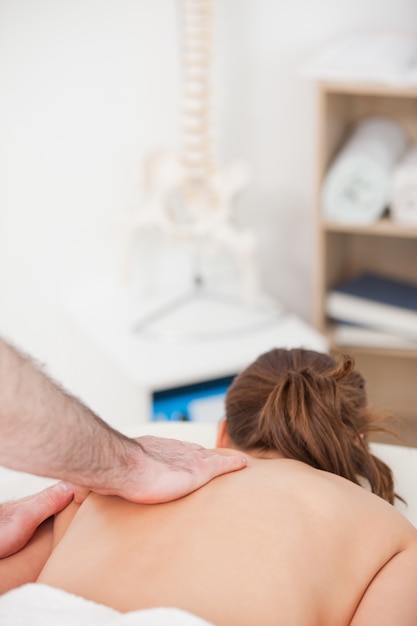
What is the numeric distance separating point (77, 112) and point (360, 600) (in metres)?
1.77

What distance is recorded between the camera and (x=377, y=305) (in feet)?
8.46

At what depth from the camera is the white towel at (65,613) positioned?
1082 mm

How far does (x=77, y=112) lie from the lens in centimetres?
269

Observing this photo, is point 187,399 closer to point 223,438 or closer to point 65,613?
point 223,438

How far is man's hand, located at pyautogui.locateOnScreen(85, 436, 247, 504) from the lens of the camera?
1.30m

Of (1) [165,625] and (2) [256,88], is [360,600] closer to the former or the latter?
(1) [165,625]

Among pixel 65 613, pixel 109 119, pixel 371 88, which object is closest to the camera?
pixel 65 613

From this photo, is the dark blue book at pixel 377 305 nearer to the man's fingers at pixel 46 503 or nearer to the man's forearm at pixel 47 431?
the man's fingers at pixel 46 503

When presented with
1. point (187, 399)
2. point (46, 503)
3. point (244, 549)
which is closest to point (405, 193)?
point (187, 399)

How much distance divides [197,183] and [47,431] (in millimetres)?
1436

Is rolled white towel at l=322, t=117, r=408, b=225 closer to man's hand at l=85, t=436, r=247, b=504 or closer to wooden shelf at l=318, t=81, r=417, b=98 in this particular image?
wooden shelf at l=318, t=81, r=417, b=98

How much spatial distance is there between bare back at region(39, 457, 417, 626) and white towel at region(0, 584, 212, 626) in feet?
0.10

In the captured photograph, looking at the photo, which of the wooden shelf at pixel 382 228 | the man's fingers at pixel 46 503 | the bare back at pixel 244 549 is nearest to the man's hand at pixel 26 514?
the man's fingers at pixel 46 503

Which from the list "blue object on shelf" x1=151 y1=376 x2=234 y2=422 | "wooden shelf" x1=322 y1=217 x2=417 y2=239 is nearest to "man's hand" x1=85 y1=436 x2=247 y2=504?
"blue object on shelf" x1=151 y1=376 x2=234 y2=422
